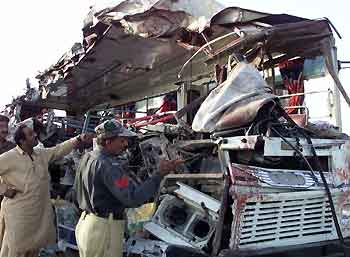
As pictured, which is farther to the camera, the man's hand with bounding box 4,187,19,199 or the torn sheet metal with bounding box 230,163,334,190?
the man's hand with bounding box 4,187,19,199

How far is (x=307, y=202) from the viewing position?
4.08m

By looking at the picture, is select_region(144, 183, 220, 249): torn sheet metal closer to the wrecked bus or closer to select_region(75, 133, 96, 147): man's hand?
the wrecked bus

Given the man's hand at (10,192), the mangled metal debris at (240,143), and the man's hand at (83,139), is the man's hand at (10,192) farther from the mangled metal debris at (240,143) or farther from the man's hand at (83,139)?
the mangled metal debris at (240,143)

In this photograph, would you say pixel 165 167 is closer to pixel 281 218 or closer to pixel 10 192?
pixel 281 218

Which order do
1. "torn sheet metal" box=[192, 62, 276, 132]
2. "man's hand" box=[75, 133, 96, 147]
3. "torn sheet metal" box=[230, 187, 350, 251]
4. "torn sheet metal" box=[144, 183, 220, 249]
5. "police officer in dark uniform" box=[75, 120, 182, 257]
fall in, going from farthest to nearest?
"man's hand" box=[75, 133, 96, 147], "torn sheet metal" box=[192, 62, 276, 132], "torn sheet metal" box=[144, 183, 220, 249], "torn sheet metal" box=[230, 187, 350, 251], "police officer in dark uniform" box=[75, 120, 182, 257]

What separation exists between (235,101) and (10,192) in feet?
7.26

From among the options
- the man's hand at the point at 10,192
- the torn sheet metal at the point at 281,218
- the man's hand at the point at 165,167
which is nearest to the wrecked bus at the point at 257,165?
the torn sheet metal at the point at 281,218

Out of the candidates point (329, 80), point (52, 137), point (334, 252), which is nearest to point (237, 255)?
point (334, 252)

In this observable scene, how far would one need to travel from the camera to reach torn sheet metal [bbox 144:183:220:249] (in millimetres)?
4027

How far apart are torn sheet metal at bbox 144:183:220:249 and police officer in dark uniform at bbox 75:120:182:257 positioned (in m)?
0.77

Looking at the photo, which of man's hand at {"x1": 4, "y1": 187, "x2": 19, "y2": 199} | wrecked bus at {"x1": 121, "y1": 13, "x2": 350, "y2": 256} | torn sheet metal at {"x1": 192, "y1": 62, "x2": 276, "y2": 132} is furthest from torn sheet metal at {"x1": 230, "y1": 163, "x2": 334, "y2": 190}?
man's hand at {"x1": 4, "y1": 187, "x2": 19, "y2": 199}

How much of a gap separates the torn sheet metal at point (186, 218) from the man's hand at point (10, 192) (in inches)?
48.9

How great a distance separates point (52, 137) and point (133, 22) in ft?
7.30

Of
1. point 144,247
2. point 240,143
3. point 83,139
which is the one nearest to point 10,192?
point 83,139
